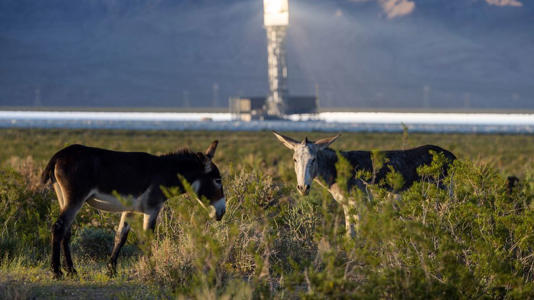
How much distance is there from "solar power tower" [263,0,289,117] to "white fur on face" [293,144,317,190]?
445 ft

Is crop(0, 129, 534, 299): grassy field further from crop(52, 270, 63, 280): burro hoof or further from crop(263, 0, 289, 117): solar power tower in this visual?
crop(263, 0, 289, 117): solar power tower

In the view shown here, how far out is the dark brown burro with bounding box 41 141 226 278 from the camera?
984 centimetres

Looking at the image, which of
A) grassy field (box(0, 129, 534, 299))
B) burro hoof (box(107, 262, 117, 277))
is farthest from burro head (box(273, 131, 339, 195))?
burro hoof (box(107, 262, 117, 277))

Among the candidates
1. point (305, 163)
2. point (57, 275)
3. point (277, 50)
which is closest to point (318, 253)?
point (305, 163)

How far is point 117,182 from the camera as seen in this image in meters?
10.0

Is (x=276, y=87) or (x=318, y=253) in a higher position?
(x=276, y=87)

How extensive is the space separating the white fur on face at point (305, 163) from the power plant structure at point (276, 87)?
13551 centimetres

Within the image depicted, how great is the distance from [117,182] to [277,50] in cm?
14671

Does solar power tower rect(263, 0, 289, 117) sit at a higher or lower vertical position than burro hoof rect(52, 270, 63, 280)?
higher

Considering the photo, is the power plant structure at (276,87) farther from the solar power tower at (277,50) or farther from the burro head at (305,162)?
the burro head at (305,162)

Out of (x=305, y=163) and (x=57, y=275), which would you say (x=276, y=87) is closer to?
(x=305, y=163)

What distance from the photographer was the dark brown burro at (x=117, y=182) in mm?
9836

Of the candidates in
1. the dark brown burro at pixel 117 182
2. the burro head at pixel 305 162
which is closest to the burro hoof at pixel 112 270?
the dark brown burro at pixel 117 182

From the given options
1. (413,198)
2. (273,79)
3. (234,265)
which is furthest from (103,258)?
(273,79)
